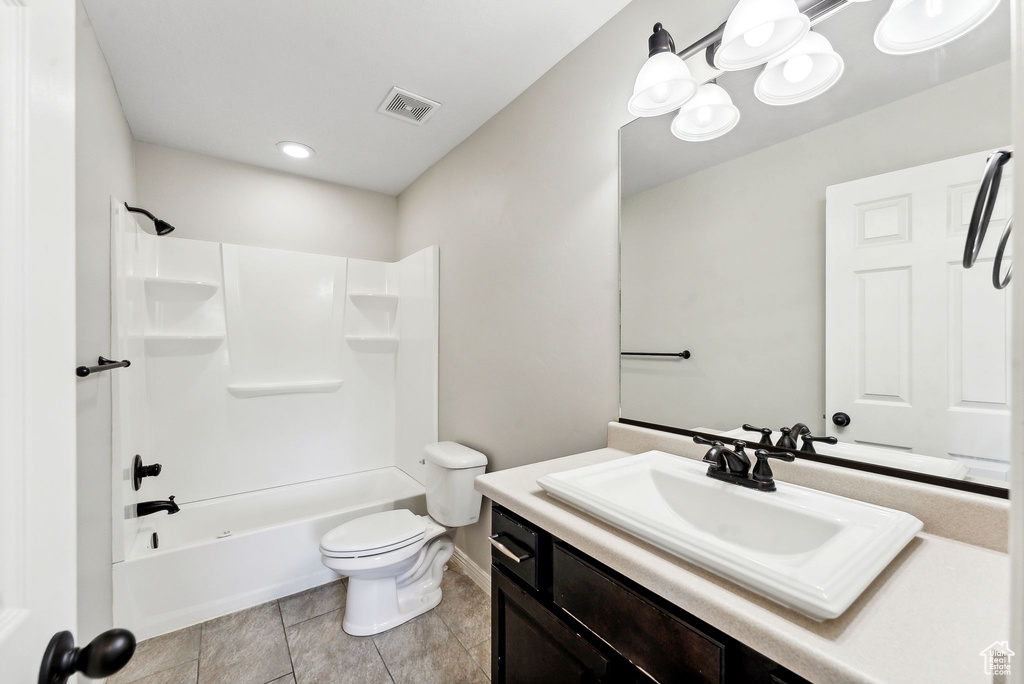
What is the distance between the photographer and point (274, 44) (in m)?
1.69

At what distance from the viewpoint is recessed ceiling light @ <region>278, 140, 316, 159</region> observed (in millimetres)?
2506

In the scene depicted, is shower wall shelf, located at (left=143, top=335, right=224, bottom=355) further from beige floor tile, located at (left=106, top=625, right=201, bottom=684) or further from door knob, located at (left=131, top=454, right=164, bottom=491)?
beige floor tile, located at (left=106, top=625, right=201, bottom=684)

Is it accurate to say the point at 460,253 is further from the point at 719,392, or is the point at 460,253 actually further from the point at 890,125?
the point at 890,125

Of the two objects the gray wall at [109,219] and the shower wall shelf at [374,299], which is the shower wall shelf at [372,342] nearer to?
the shower wall shelf at [374,299]

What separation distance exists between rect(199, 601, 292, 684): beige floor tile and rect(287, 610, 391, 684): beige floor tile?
60 millimetres

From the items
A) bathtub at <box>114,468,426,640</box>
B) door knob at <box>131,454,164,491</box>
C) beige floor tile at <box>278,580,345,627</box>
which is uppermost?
door knob at <box>131,454,164,491</box>

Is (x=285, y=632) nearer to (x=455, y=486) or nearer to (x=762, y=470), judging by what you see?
(x=455, y=486)

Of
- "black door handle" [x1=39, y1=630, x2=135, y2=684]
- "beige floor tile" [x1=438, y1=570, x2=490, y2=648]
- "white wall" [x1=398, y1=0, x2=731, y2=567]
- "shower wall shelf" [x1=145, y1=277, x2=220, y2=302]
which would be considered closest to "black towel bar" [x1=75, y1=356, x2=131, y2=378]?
"shower wall shelf" [x1=145, y1=277, x2=220, y2=302]

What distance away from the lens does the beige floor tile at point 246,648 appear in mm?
1690

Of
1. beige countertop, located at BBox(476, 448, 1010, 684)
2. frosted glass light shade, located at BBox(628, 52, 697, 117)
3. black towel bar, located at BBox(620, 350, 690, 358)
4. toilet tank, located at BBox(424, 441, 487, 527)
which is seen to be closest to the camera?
beige countertop, located at BBox(476, 448, 1010, 684)

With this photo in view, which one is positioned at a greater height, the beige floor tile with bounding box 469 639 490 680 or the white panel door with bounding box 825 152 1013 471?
the white panel door with bounding box 825 152 1013 471

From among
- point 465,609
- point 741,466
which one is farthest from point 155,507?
point 741,466

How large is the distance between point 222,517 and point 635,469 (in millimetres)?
2605

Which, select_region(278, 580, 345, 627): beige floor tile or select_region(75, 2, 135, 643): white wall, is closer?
select_region(75, 2, 135, 643): white wall
